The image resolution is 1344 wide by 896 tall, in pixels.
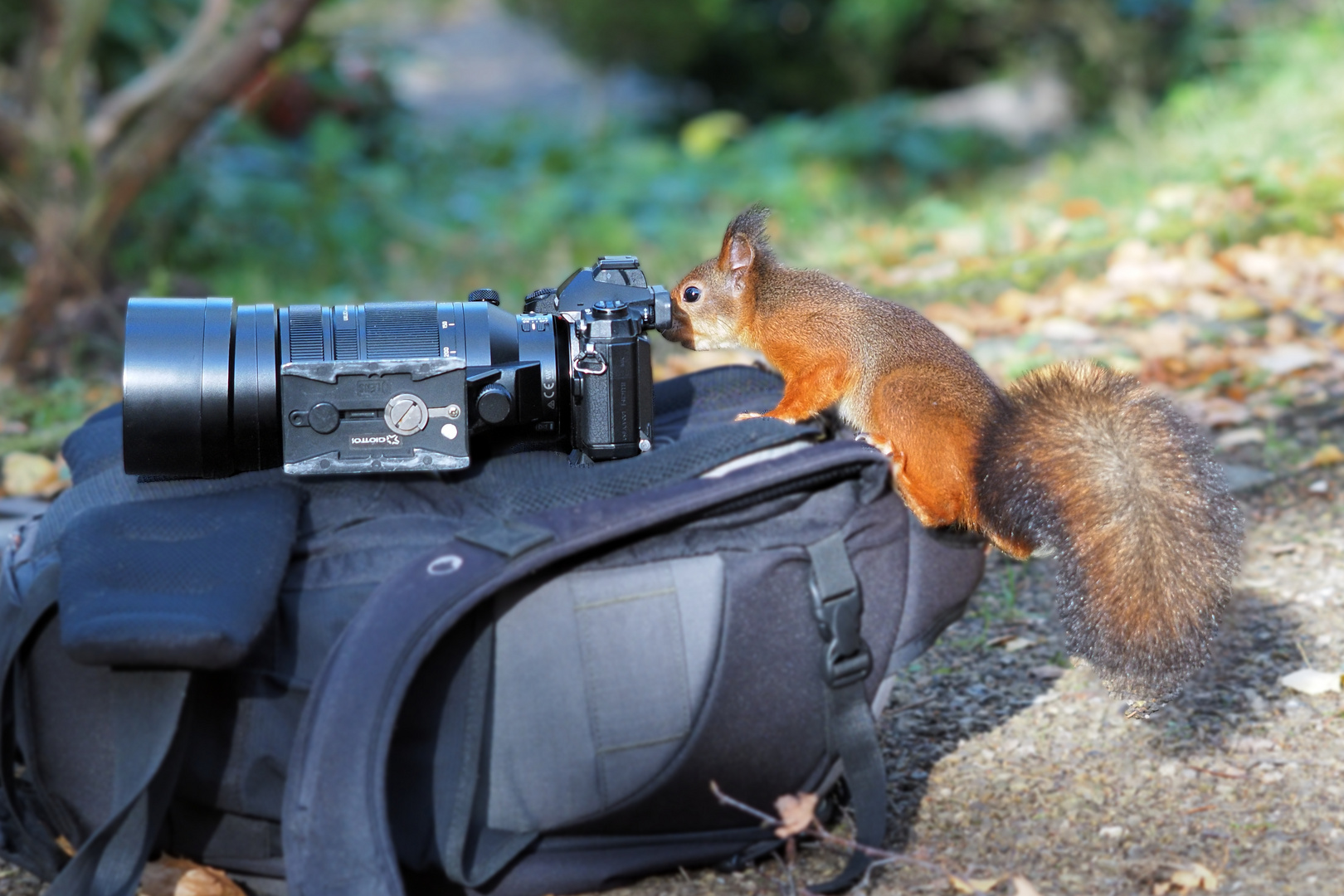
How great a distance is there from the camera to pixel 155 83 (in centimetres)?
516

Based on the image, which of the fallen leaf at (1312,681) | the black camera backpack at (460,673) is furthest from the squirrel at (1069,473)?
the fallen leaf at (1312,681)

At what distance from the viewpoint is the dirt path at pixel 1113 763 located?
1720mm

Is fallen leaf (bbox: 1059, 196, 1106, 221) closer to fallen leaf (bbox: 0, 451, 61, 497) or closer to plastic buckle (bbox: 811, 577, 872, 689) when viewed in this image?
fallen leaf (bbox: 0, 451, 61, 497)

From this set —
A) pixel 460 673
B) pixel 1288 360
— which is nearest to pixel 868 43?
pixel 1288 360

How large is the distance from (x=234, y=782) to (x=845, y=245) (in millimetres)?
4439

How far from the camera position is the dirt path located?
5.64 feet

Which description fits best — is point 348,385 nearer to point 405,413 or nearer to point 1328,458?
point 405,413

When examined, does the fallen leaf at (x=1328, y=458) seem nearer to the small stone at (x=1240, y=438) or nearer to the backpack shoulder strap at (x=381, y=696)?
the small stone at (x=1240, y=438)

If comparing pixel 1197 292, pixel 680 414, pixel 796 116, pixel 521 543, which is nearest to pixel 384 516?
pixel 521 543

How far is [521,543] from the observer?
1576mm

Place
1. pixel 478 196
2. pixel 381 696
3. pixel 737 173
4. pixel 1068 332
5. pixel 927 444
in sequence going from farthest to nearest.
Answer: pixel 737 173 < pixel 478 196 < pixel 1068 332 < pixel 927 444 < pixel 381 696

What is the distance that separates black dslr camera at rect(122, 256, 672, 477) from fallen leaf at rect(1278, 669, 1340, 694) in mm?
1105

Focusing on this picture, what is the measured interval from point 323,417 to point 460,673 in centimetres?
40

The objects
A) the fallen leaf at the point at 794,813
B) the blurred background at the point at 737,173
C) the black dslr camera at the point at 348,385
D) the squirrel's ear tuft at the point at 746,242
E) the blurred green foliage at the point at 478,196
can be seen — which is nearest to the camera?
the fallen leaf at the point at 794,813
